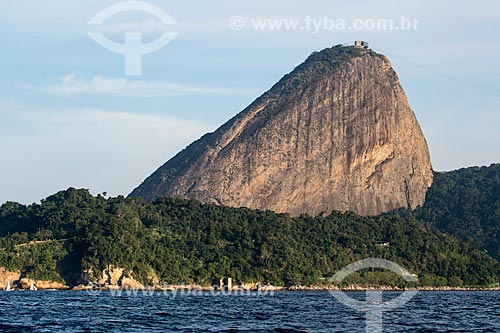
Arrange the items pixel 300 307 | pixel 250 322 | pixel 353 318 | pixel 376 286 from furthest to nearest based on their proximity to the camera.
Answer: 1. pixel 376 286
2. pixel 300 307
3. pixel 353 318
4. pixel 250 322

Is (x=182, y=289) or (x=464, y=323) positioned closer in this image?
(x=464, y=323)

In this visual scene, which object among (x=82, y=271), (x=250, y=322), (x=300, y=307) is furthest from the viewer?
(x=82, y=271)

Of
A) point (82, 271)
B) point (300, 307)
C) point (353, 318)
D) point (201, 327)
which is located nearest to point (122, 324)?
point (201, 327)

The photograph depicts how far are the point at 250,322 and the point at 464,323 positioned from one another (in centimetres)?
1737

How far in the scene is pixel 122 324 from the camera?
232ft

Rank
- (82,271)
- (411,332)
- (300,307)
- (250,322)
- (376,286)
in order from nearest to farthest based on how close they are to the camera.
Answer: (411,332)
(250,322)
(300,307)
(82,271)
(376,286)

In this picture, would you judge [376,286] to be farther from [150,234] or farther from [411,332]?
[411,332]

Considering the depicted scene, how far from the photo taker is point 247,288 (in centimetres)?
18225

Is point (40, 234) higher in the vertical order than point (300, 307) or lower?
higher

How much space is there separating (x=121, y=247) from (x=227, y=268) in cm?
2315

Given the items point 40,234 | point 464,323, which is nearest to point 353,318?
point 464,323

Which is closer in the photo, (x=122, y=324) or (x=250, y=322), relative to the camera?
(x=122, y=324)

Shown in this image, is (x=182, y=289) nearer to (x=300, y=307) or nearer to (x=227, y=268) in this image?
→ (x=227, y=268)

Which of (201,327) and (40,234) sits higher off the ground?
(40,234)
